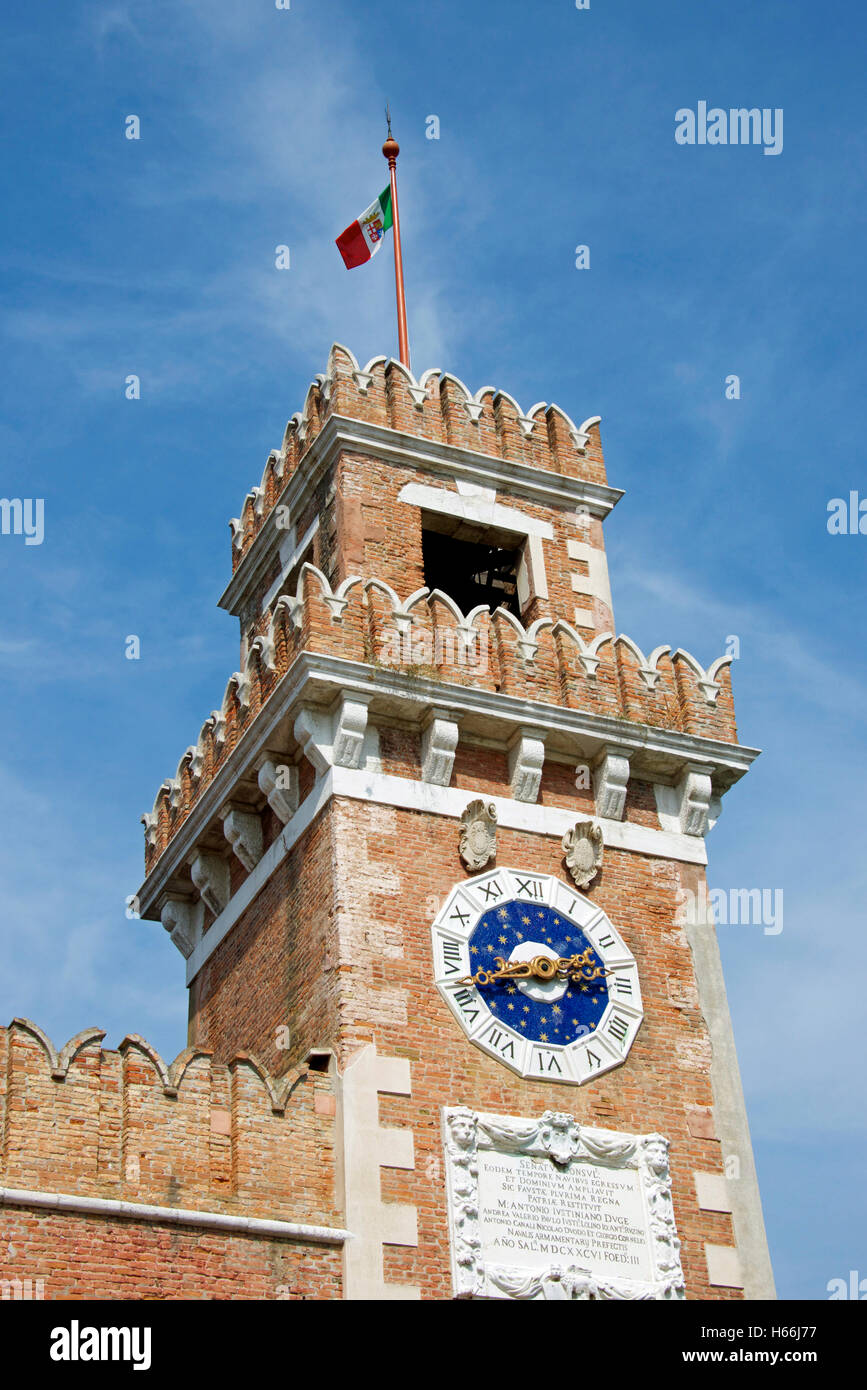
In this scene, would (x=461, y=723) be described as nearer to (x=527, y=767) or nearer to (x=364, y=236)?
(x=527, y=767)

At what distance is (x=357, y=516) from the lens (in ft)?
76.8

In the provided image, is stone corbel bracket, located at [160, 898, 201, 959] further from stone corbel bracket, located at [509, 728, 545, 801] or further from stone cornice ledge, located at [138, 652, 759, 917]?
stone corbel bracket, located at [509, 728, 545, 801]

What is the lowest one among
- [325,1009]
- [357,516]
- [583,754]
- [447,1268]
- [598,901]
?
[447,1268]

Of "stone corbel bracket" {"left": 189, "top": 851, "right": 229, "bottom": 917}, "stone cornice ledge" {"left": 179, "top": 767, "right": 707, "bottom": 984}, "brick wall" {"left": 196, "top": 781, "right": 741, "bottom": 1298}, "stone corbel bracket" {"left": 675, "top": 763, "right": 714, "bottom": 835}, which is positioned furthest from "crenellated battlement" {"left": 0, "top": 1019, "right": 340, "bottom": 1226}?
"stone corbel bracket" {"left": 675, "top": 763, "right": 714, "bottom": 835}

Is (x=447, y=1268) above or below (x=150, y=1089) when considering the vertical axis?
below

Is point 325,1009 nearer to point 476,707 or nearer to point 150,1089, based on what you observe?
point 150,1089

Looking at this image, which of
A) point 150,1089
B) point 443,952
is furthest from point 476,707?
point 150,1089

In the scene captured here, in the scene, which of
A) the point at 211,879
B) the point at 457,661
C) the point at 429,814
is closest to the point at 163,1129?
the point at 429,814

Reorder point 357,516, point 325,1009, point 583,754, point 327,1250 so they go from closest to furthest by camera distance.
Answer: point 327,1250 < point 325,1009 < point 583,754 < point 357,516

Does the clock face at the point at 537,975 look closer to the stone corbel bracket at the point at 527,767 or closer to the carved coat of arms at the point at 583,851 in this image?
the carved coat of arms at the point at 583,851

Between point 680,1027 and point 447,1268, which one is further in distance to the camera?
point 680,1027

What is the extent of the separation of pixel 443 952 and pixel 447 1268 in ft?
11.0

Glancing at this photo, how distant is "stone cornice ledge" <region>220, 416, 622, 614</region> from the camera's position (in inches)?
953
